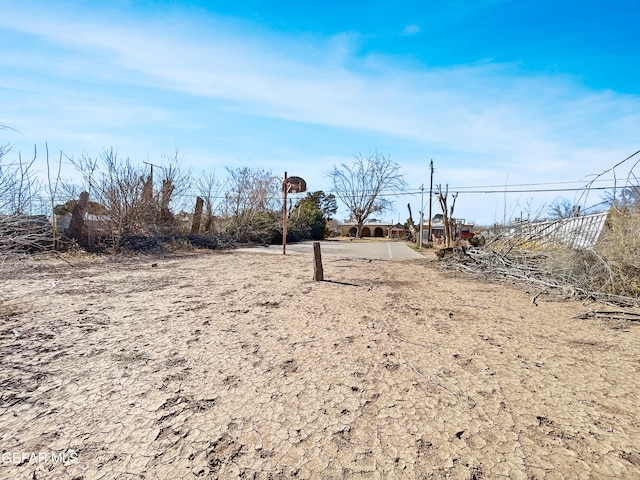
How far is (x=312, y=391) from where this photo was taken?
221 cm

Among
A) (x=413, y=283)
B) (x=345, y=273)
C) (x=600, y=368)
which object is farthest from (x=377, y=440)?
(x=345, y=273)

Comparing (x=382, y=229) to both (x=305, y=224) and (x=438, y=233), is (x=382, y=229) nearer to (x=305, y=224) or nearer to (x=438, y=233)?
(x=438, y=233)

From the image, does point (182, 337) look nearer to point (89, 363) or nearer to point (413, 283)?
point (89, 363)

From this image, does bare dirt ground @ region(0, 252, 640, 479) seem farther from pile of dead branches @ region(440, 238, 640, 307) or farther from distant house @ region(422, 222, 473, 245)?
distant house @ region(422, 222, 473, 245)

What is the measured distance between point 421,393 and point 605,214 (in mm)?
6077

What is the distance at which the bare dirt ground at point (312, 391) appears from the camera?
5.17 ft

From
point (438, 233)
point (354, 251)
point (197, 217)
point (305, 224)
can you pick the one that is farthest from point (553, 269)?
point (438, 233)

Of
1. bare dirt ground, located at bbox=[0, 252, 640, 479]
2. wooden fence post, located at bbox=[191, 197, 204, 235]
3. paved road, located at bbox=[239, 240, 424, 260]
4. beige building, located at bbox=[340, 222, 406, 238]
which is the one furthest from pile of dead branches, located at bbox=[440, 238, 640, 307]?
beige building, located at bbox=[340, 222, 406, 238]

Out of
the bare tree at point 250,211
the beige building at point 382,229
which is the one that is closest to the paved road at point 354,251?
the bare tree at point 250,211

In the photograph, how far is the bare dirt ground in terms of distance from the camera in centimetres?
158

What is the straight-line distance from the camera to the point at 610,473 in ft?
5.00

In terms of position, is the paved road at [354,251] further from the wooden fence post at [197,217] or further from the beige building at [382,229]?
the beige building at [382,229]

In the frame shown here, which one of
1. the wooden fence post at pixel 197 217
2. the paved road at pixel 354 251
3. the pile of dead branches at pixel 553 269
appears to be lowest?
the paved road at pixel 354 251

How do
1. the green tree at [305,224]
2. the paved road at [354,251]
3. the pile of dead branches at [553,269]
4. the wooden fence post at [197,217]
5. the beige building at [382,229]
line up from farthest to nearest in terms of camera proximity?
1. the beige building at [382,229]
2. the green tree at [305,224]
3. the wooden fence post at [197,217]
4. the paved road at [354,251]
5. the pile of dead branches at [553,269]
